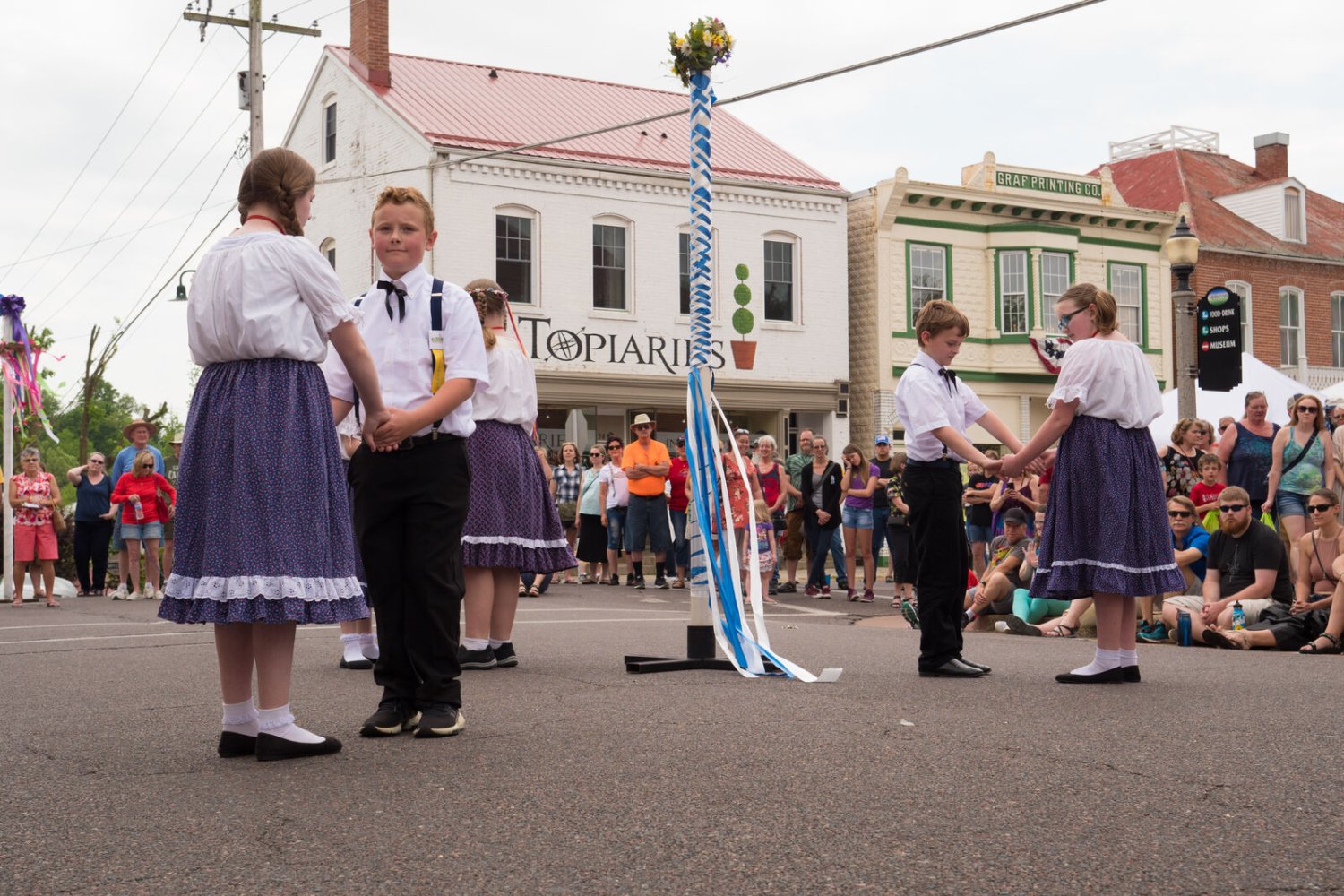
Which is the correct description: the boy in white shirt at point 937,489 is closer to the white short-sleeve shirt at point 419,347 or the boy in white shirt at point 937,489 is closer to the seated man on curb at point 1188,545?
the white short-sleeve shirt at point 419,347

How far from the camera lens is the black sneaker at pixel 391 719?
5.05 metres

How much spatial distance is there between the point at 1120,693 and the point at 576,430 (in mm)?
20783

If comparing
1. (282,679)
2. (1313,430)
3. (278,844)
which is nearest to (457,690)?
(282,679)

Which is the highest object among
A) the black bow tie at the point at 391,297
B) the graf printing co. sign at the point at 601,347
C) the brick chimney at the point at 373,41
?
the brick chimney at the point at 373,41

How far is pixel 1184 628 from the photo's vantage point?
33.5ft

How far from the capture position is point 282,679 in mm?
4602

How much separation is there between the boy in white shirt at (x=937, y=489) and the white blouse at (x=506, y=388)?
184cm

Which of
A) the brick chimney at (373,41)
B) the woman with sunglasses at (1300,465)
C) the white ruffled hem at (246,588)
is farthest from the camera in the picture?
the brick chimney at (373,41)

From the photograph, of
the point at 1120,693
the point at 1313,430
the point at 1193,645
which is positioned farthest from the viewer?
the point at 1313,430

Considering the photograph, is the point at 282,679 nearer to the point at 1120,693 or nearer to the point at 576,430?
the point at 1120,693

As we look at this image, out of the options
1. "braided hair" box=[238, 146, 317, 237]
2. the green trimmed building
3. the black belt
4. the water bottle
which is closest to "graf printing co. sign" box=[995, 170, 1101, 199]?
the green trimmed building

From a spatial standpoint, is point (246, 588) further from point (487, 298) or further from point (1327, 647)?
point (1327, 647)

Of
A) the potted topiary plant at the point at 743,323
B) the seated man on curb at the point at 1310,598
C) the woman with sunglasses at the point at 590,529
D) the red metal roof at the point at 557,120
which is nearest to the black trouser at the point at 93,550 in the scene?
the woman with sunglasses at the point at 590,529

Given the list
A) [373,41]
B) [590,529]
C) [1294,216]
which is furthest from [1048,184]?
[590,529]
